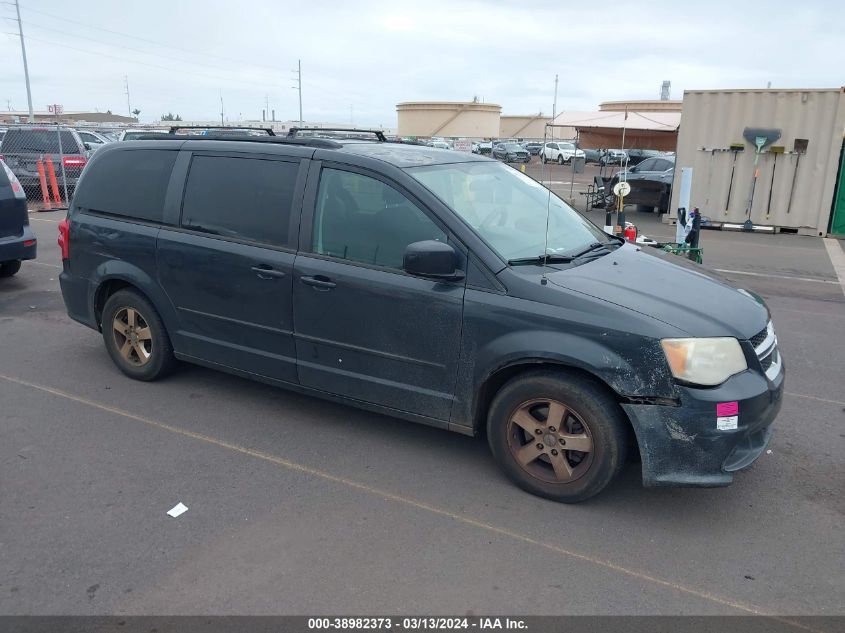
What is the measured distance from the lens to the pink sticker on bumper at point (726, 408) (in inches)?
130

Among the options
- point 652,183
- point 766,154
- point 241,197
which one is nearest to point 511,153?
point 652,183

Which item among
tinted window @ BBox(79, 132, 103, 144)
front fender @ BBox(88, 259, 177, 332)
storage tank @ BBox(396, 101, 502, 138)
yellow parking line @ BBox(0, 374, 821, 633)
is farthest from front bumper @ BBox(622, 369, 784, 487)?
storage tank @ BBox(396, 101, 502, 138)

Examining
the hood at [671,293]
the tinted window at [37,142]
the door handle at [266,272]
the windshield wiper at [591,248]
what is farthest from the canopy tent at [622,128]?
the door handle at [266,272]

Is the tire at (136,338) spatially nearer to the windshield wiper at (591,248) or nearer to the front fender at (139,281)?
the front fender at (139,281)

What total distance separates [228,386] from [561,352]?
2.91 metres

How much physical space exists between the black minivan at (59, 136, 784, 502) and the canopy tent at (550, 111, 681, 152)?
14157 millimetres

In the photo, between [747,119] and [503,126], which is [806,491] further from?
[503,126]

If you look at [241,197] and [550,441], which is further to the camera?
[241,197]

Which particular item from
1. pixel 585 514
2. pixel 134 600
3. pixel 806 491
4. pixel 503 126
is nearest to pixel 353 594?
pixel 134 600

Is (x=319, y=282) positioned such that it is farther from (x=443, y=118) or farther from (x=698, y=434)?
(x=443, y=118)

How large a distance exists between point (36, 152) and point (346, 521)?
682 inches

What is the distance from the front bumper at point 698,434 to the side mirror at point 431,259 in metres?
1.16

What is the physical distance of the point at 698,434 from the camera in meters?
3.34
